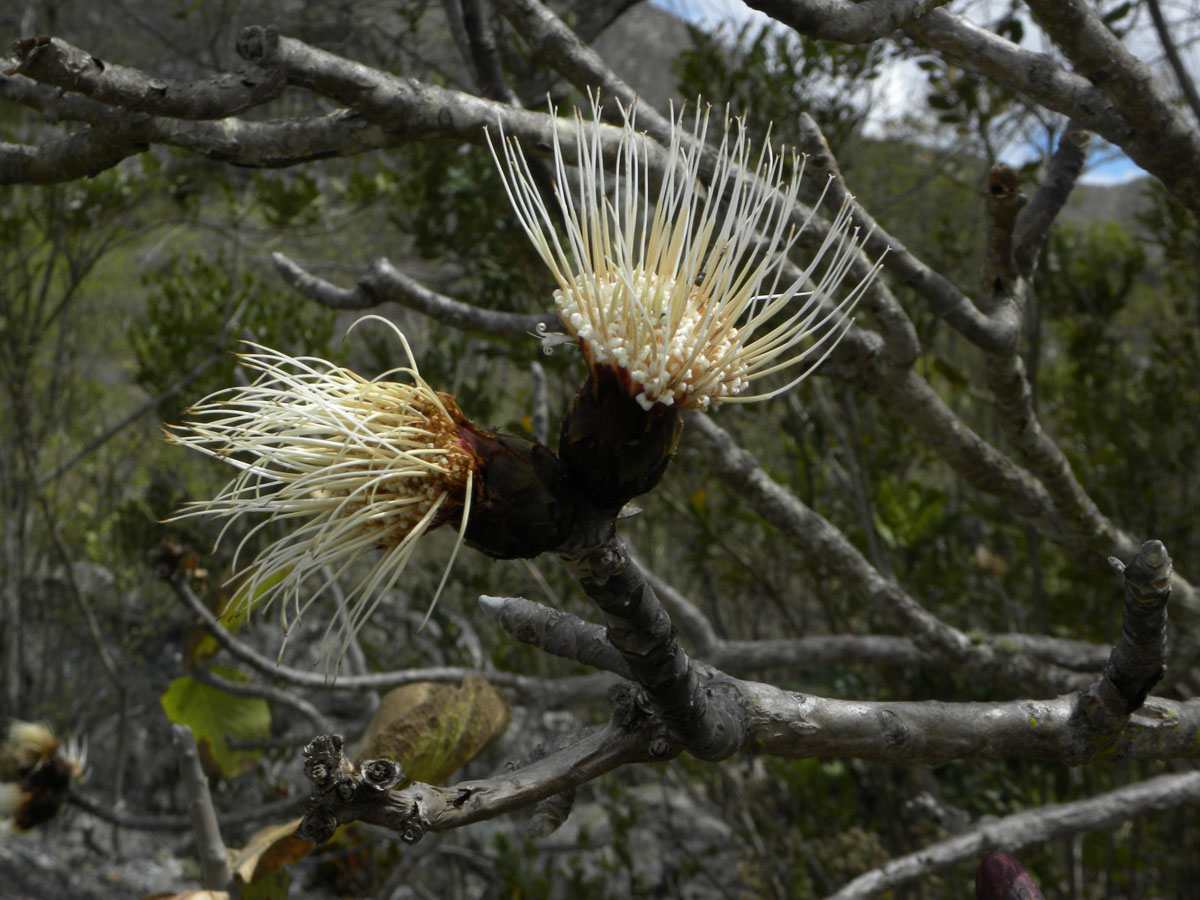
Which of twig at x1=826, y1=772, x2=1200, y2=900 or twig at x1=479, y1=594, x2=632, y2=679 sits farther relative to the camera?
twig at x1=826, y1=772, x2=1200, y2=900

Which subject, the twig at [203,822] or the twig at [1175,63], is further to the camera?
the twig at [1175,63]

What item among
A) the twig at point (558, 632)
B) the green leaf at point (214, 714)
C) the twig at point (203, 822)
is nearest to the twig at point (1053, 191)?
the twig at point (558, 632)

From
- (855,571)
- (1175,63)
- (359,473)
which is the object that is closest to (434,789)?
(359,473)

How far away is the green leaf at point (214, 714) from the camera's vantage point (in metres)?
2.26

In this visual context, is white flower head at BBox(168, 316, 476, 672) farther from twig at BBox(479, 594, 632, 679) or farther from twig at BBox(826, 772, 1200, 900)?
twig at BBox(826, 772, 1200, 900)

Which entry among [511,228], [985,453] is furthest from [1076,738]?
[511,228]

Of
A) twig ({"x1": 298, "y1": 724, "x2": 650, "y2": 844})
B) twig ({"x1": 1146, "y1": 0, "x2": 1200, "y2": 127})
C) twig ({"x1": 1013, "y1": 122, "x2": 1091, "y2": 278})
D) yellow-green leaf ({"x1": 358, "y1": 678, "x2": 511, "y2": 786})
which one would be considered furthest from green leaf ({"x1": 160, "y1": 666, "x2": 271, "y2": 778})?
twig ({"x1": 1146, "y1": 0, "x2": 1200, "y2": 127})

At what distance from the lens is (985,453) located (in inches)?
83.9

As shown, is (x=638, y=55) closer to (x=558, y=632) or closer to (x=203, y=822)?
(x=203, y=822)

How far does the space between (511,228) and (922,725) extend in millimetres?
3019

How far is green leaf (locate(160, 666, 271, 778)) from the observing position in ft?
7.42

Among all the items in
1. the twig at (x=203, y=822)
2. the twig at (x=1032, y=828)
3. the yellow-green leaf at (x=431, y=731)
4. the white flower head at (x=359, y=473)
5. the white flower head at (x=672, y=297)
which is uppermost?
the white flower head at (x=672, y=297)

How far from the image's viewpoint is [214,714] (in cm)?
233

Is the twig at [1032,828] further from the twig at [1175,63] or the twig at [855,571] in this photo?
the twig at [1175,63]
